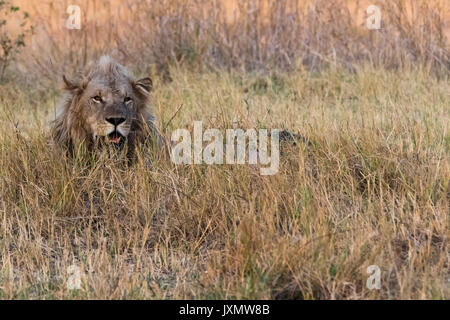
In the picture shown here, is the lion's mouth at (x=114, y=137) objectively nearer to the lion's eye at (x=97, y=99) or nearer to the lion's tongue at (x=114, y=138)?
the lion's tongue at (x=114, y=138)

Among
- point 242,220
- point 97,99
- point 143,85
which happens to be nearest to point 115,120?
point 97,99

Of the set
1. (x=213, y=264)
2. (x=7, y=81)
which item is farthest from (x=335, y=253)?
(x=7, y=81)

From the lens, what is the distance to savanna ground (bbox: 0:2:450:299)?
333cm

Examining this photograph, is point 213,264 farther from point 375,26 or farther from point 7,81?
point 7,81

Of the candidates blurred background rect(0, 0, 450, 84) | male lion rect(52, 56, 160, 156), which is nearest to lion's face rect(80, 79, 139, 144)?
male lion rect(52, 56, 160, 156)

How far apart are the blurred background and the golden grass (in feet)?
9.85

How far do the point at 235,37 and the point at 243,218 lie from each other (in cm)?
532

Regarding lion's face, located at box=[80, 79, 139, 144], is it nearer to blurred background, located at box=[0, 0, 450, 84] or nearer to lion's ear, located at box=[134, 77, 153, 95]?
lion's ear, located at box=[134, 77, 153, 95]

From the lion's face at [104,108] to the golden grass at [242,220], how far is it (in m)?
0.17

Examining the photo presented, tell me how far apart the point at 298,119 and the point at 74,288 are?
2.57 meters

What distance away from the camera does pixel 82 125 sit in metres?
4.67
